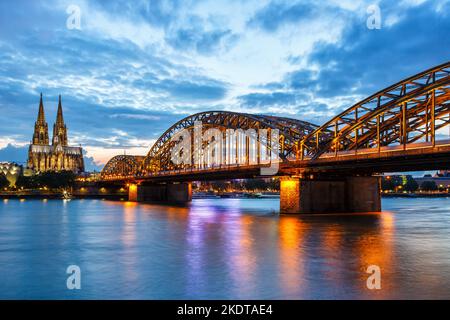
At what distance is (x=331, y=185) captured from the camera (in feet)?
200

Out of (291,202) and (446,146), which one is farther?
(291,202)

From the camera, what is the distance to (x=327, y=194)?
61625 mm

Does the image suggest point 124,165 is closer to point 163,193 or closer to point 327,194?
point 163,193

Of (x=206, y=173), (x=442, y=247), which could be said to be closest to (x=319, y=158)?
(x=442, y=247)

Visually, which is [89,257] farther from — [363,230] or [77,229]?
[363,230]

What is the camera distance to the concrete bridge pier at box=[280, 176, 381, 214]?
5928cm

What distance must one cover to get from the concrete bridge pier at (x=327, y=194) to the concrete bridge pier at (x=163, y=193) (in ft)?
202

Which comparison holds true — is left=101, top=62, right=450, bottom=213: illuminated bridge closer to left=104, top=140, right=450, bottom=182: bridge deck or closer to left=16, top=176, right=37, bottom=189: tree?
left=104, top=140, right=450, bottom=182: bridge deck

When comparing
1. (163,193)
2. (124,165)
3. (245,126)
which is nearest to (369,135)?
(245,126)

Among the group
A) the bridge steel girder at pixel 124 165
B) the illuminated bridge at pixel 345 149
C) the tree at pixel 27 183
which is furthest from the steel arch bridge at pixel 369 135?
the tree at pixel 27 183

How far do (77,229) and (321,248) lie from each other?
25585mm

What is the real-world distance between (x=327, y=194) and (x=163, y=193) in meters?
69.0

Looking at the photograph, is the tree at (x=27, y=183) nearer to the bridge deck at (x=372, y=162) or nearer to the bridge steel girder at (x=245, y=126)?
the bridge steel girder at (x=245, y=126)

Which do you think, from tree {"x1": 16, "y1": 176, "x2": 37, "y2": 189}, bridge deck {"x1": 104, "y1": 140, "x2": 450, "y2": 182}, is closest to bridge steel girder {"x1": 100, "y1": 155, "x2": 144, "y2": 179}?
tree {"x1": 16, "y1": 176, "x2": 37, "y2": 189}
